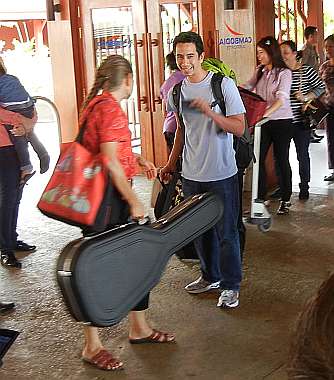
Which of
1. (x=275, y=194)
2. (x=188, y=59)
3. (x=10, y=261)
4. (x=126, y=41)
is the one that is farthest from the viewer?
(x=126, y=41)

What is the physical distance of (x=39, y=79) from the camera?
14680 mm

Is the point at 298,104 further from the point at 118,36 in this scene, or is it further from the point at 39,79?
the point at 39,79

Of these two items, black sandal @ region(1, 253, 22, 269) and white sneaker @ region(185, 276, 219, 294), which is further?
black sandal @ region(1, 253, 22, 269)

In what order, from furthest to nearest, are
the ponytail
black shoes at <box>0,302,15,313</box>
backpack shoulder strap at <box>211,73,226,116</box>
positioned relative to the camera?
black shoes at <box>0,302,15,313</box>, backpack shoulder strap at <box>211,73,226,116</box>, the ponytail

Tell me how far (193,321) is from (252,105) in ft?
6.28

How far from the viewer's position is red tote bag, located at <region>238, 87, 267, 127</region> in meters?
5.29

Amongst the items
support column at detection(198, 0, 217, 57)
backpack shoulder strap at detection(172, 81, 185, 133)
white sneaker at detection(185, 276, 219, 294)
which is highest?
support column at detection(198, 0, 217, 57)

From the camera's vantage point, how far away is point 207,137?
3938 mm

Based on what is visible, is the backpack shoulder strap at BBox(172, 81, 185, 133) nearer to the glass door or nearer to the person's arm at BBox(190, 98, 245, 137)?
the person's arm at BBox(190, 98, 245, 137)

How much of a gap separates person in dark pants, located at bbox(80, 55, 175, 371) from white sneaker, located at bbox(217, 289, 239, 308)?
27.6 inches

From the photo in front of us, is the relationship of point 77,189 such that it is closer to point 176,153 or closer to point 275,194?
point 176,153

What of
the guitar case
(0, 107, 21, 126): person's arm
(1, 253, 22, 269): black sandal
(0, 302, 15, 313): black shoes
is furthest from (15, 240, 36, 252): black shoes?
the guitar case

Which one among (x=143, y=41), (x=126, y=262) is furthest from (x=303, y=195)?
(x=126, y=262)

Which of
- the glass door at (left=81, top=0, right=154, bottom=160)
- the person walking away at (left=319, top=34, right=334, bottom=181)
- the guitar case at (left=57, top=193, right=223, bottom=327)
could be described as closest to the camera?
the guitar case at (left=57, top=193, right=223, bottom=327)
